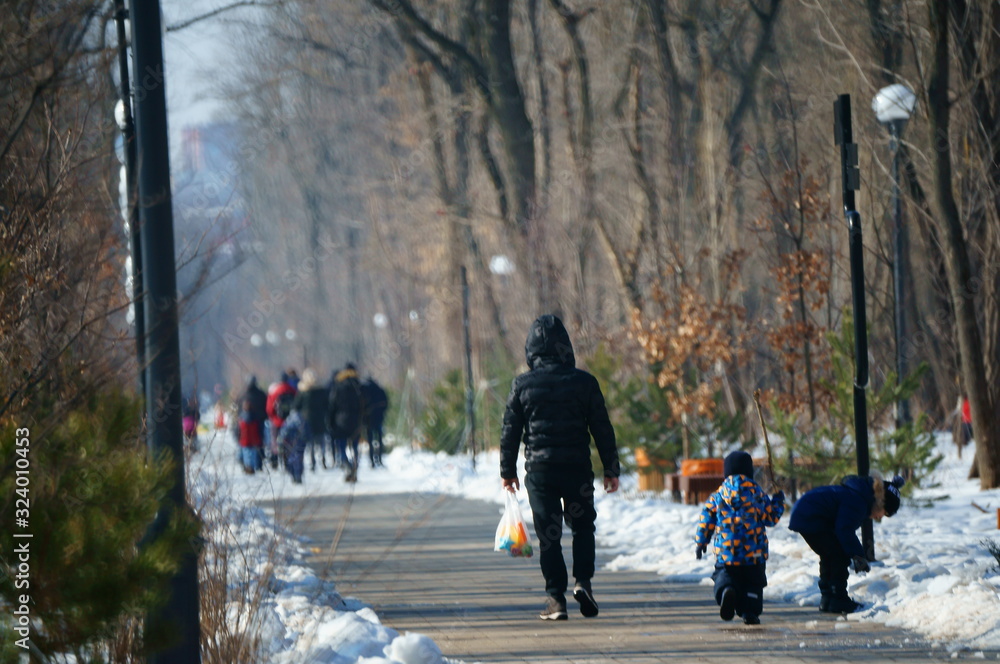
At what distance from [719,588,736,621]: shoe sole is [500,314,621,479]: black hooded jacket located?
102 centimetres

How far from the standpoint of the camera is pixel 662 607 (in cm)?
902

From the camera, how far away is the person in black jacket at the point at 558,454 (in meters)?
8.56

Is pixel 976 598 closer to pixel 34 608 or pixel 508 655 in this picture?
pixel 508 655

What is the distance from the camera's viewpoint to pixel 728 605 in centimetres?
804

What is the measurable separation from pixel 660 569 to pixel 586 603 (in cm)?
256

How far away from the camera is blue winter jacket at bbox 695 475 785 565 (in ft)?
26.6

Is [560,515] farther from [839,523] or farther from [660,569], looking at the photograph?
[660,569]

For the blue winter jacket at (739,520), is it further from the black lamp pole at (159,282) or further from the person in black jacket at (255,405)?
the person in black jacket at (255,405)

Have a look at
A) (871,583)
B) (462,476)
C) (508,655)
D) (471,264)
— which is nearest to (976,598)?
(871,583)

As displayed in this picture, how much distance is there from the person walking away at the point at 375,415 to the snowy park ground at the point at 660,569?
8.04 metres

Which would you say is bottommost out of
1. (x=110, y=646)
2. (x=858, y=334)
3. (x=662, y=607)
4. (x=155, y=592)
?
(x=662, y=607)

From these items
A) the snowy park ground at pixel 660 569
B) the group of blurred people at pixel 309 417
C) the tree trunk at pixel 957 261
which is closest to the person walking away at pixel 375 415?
the group of blurred people at pixel 309 417

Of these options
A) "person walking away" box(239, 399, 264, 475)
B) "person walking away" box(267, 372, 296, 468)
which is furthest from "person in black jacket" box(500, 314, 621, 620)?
"person walking away" box(267, 372, 296, 468)

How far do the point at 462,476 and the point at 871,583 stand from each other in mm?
13694
